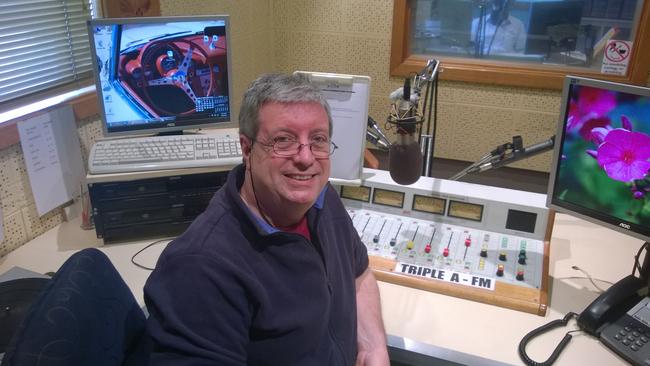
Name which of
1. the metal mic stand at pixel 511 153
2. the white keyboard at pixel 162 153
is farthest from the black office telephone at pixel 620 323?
the white keyboard at pixel 162 153

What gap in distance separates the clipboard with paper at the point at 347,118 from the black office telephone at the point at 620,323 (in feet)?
2.30

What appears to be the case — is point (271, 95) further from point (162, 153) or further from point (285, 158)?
point (162, 153)

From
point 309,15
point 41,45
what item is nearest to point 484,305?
point 41,45

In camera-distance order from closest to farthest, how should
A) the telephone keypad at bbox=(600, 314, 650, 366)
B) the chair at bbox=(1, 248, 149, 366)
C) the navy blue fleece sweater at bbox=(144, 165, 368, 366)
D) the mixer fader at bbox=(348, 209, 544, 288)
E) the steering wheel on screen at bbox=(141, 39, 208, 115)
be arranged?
the chair at bbox=(1, 248, 149, 366)
the navy blue fleece sweater at bbox=(144, 165, 368, 366)
the telephone keypad at bbox=(600, 314, 650, 366)
the mixer fader at bbox=(348, 209, 544, 288)
the steering wheel on screen at bbox=(141, 39, 208, 115)

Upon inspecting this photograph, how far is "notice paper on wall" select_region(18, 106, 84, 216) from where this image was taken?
1492mm

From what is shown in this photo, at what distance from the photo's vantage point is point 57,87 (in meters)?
1.72

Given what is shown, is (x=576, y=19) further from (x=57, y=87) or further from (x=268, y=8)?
(x=57, y=87)

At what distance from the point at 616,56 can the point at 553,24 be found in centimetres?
38

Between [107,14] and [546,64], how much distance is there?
91.1 inches

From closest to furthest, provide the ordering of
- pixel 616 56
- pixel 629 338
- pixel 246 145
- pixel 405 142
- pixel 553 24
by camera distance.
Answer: pixel 246 145
pixel 629 338
pixel 405 142
pixel 616 56
pixel 553 24

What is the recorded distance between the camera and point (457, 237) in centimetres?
146

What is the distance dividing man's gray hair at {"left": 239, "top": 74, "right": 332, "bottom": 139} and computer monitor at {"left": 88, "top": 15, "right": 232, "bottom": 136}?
0.69 meters

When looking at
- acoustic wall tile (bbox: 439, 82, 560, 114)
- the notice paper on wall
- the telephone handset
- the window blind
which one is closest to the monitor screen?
the telephone handset

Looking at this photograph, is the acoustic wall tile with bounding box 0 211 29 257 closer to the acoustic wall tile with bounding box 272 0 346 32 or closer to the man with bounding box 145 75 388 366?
the man with bounding box 145 75 388 366
